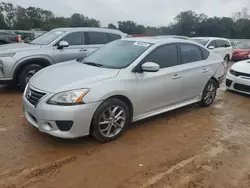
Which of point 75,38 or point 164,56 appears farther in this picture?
point 75,38

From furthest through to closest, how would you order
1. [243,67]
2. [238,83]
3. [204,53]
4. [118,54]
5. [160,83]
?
1. [243,67]
2. [238,83]
3. [204,53]
4. [118,54]
5. [160,83]

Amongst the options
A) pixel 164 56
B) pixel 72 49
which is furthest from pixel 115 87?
pixel 72 49

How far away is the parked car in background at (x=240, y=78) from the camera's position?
7.09 m

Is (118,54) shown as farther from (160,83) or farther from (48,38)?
(48,38)

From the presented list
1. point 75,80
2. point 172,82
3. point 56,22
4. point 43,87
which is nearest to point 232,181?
point 172,82

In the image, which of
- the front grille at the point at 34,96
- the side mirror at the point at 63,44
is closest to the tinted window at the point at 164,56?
the front grille at the point at 34,96

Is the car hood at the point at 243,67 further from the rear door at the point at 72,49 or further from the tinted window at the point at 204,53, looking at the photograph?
the rear door at the point at 72,49

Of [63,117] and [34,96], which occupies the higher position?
[34,96]

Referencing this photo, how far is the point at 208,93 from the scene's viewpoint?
5.82 m

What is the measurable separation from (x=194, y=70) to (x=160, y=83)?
111cm

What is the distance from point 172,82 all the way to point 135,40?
1.09 m

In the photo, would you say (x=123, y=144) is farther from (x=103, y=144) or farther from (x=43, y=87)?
(x=43, y=87)

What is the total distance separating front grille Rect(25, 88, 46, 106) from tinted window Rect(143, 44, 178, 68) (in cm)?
176

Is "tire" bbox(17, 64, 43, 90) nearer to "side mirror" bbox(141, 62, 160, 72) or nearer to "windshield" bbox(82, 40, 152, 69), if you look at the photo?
"windshield" bbox(82, 40, 152, 69)
